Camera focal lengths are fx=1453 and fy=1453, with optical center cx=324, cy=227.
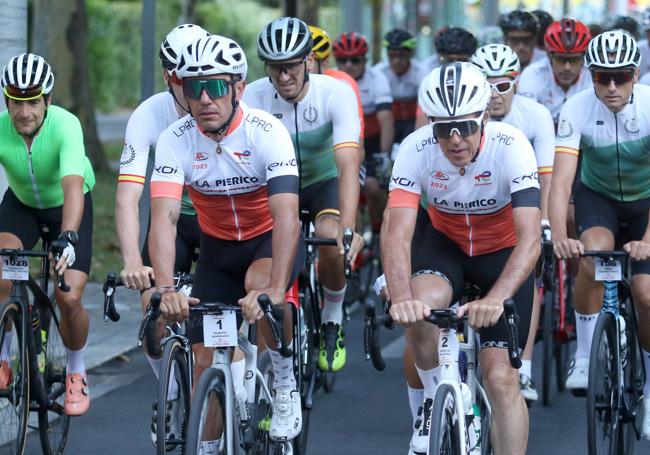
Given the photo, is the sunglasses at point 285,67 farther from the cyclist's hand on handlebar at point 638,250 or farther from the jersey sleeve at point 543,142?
the cyclist's hand on handlebar at point 638,250

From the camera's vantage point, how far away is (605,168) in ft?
26.1

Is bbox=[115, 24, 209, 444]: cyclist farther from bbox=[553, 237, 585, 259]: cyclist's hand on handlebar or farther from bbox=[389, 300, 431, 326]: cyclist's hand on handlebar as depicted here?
bbox=[553, 237, 585, 259]: cyclist's hand on handlebar

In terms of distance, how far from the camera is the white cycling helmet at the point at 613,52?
7.57 m

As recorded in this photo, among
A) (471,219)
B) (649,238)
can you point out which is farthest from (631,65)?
(471,219)

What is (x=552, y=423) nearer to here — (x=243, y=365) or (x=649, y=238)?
(x=649, y=238)

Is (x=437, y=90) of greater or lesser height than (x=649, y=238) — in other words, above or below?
above

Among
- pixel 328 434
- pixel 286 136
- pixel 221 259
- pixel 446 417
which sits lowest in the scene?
pixel 328 434

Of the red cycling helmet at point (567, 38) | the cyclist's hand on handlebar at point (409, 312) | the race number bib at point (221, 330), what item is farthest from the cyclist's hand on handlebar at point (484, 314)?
the red cycling helmet at point (567, 38)

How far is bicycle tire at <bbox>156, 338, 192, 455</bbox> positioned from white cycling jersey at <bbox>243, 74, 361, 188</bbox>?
7.88ft

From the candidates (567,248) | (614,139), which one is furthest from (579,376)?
(614,139)

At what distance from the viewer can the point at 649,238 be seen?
287 inches

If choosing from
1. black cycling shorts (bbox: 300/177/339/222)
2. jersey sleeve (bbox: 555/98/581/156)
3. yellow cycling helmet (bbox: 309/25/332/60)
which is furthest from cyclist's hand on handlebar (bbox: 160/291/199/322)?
yellow cycling helmet (bbox: 309/25/332/60)

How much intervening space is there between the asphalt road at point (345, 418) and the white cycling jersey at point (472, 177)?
1926 millimetres

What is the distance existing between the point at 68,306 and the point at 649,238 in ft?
9.94
